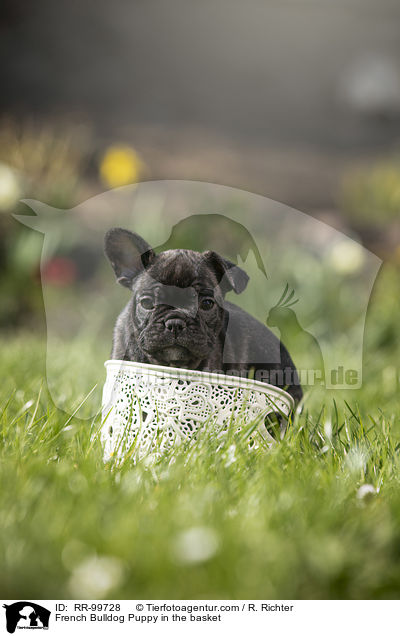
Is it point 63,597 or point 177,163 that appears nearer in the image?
point 63,597

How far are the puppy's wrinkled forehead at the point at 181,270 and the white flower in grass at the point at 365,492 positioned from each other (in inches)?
22.5

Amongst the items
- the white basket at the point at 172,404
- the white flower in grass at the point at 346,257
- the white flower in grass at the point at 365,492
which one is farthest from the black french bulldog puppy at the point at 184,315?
the white flower in grass at the point at 346,257

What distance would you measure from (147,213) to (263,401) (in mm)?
1747

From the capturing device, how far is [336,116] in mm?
7285

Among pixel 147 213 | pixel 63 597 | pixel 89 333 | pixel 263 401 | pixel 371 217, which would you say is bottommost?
pixel 63 597

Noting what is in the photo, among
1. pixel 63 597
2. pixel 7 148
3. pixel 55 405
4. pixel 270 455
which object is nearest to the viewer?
pixel 63 597

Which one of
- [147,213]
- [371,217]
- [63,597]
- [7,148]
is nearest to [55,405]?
[63,597]

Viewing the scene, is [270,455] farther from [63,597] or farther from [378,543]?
[63,597]

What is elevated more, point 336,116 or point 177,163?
point 336,116

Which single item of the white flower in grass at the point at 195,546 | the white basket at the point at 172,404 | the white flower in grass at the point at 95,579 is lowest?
the white flower in grass at the point at 95,579

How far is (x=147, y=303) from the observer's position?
Answer: 4.74ft
